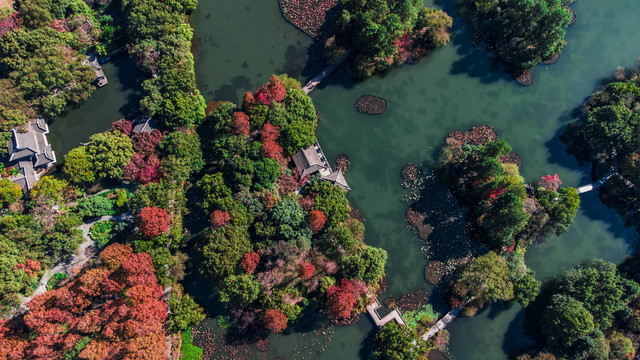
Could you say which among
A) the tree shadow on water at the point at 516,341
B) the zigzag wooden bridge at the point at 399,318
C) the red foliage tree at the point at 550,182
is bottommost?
the zigzag wooden bridge at the point at 399,318

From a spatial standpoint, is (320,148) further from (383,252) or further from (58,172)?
(58,172)

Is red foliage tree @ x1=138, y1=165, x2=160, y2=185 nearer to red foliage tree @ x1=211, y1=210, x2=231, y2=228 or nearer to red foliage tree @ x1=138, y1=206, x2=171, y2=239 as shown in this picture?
red foliage tree @ x1=138, y1=206, x2=171, y2=239

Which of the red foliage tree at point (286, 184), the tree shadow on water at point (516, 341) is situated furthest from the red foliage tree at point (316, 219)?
the tree shadow on water at point (516, 341)

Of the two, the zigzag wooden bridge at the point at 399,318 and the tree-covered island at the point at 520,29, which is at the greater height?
the tree-covered island at the point at 520,29

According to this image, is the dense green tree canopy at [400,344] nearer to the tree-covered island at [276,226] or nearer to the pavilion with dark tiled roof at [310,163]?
the tree-covered island at [276,226]

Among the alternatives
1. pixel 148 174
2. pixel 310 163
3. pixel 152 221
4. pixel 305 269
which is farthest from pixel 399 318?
pixel 148 174

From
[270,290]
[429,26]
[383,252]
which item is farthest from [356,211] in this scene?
[429,26]

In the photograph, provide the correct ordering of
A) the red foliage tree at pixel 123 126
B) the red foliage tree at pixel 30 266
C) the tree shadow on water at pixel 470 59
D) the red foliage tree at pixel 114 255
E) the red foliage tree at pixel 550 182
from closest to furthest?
the red foliage tree at pixel 114 255 < the red foliage tree at pixel 30 266 < the red foliage tree at pixel 550 182 < the red foliage tree at pixel 123 126 < the tree shadow on water at pixel 470 59
